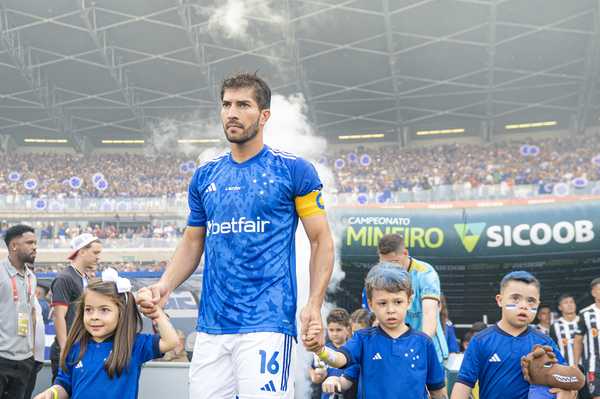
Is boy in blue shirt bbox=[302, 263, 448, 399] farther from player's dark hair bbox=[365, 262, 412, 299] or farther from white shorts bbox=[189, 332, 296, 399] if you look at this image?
white shorts bbox=[189, 332, 296, 399]

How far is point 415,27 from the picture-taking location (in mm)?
30984

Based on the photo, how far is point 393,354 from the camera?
3.93 metres

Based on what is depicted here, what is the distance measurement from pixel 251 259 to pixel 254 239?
99mm

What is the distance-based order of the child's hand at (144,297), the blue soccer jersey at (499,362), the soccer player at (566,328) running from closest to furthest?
the child's hand at (144,297) → the blue soccer jersey at (499,362) → the soccer player at (566,328)

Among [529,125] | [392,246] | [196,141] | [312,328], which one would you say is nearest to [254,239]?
[312,328]

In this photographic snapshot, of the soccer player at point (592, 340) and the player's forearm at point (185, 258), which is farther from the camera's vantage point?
the soccer player at point (592, 340)

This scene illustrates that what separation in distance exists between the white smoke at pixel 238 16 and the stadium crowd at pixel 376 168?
8.62 metres

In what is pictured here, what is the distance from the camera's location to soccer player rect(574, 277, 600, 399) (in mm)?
6930

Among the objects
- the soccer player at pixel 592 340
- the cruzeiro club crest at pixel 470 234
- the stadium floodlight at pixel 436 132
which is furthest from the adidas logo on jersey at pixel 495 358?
the stadium floodlight at pixel 436 132

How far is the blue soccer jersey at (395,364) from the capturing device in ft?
12.7

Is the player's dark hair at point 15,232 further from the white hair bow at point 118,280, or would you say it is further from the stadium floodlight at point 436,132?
the stadium floodlight at point 436,132

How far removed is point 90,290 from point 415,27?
28.9 meters

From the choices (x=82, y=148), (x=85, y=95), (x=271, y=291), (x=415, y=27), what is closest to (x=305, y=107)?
(x=415, y=27)

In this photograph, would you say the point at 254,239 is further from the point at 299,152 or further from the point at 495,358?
the point at 299,152
